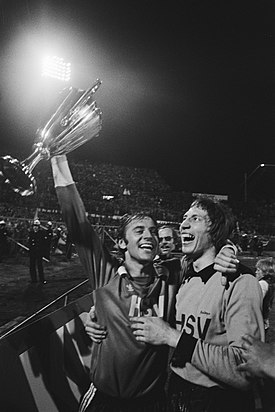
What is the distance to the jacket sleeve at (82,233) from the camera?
1.65 meters

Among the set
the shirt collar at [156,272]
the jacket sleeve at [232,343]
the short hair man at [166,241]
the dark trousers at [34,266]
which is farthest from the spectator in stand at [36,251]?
the jacket sleeve at [232,343]

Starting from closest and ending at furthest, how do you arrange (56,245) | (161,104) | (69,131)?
(69,131)
(161,104)
(56,245)

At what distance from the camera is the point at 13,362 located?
2031 millimetres

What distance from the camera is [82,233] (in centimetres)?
165

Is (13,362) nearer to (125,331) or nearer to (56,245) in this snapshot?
(125,331)

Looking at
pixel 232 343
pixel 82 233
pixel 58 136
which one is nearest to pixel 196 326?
pixel 232 343

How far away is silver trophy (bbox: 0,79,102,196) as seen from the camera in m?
1.79

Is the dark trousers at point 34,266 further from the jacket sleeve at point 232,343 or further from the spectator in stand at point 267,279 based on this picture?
the jacket sleeve at point 232,343

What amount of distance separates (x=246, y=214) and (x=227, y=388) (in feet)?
6.15

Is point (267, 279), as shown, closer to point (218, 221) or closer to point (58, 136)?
point (218, 221)

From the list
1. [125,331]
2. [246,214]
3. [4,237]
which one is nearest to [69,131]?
[125,331]

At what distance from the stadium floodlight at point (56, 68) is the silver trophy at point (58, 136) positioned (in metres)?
0.84

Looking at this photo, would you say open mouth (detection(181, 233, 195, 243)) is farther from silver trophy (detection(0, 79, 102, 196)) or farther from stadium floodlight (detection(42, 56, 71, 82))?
stadium floodlight (detection(42, 56, 71, 82))

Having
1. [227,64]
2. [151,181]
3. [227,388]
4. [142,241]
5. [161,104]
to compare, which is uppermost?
[227,64]
